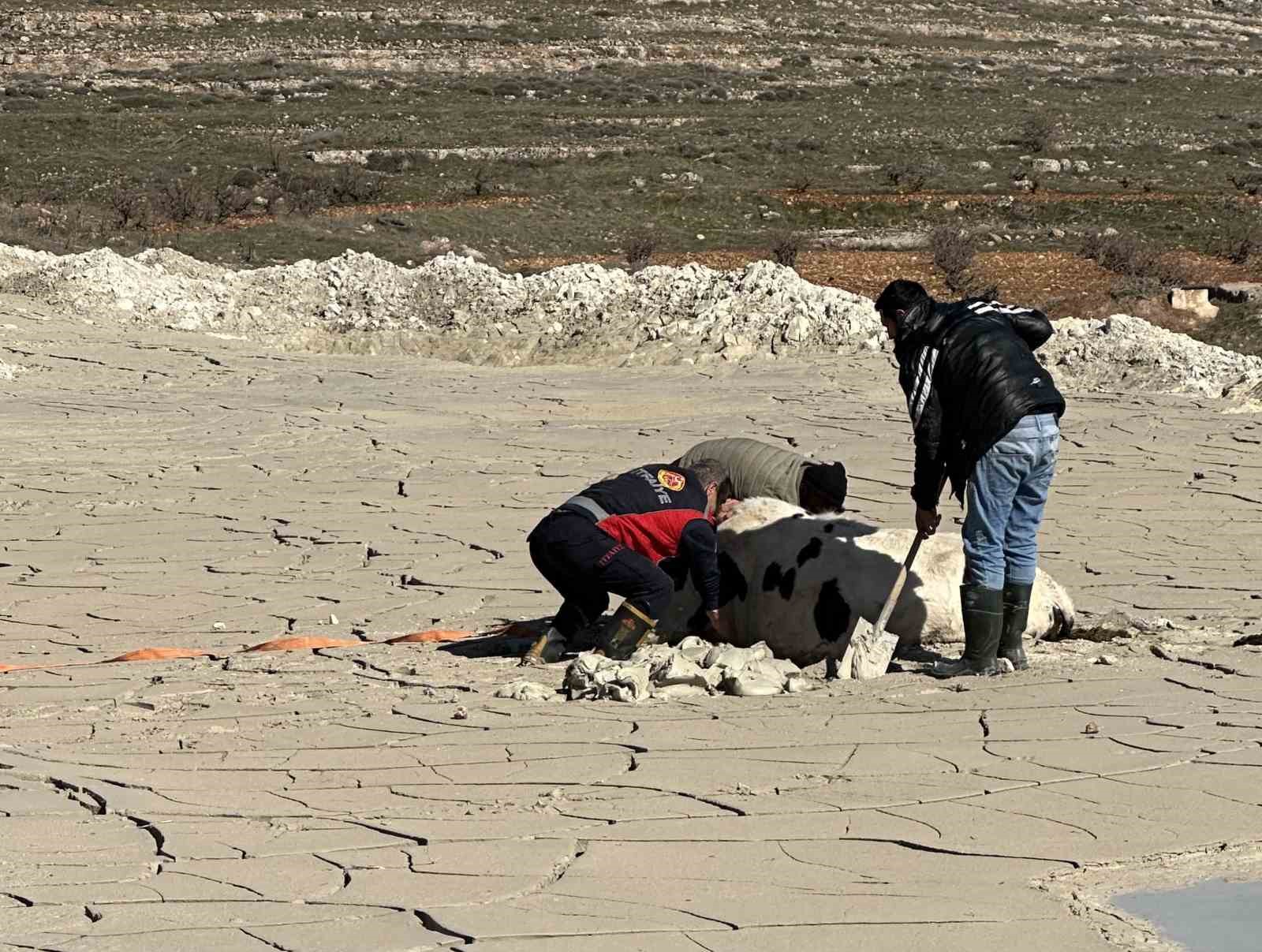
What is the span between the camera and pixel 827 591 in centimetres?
766

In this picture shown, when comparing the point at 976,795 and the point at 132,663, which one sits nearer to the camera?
the point at 976,795

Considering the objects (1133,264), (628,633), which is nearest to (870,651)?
(628,633)

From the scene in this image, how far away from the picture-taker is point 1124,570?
1023 cm

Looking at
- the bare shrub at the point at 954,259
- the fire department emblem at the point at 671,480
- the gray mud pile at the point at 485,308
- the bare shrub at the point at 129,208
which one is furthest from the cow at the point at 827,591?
the bare shrub at the point at 129,208

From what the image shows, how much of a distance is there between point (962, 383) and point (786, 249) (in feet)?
76.3

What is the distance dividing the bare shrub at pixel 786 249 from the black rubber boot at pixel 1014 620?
21.6 metres

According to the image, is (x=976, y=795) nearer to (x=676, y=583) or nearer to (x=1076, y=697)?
(x=1076, y=697)

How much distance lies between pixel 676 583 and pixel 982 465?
1605 mm

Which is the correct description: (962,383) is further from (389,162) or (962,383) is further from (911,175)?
(911,175)

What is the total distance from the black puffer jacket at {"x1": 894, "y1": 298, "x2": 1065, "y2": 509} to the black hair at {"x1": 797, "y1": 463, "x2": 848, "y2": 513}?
1.59 m

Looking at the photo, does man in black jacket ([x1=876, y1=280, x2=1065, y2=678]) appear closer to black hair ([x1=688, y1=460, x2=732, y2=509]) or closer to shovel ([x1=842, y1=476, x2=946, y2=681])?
shovel ([x1=842, y1=476, x2=946, y2=681])

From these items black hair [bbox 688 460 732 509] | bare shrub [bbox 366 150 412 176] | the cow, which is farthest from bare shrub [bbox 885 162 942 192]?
the cow

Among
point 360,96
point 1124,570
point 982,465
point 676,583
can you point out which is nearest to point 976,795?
point 982,465

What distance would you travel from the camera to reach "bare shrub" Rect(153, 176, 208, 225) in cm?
3197
